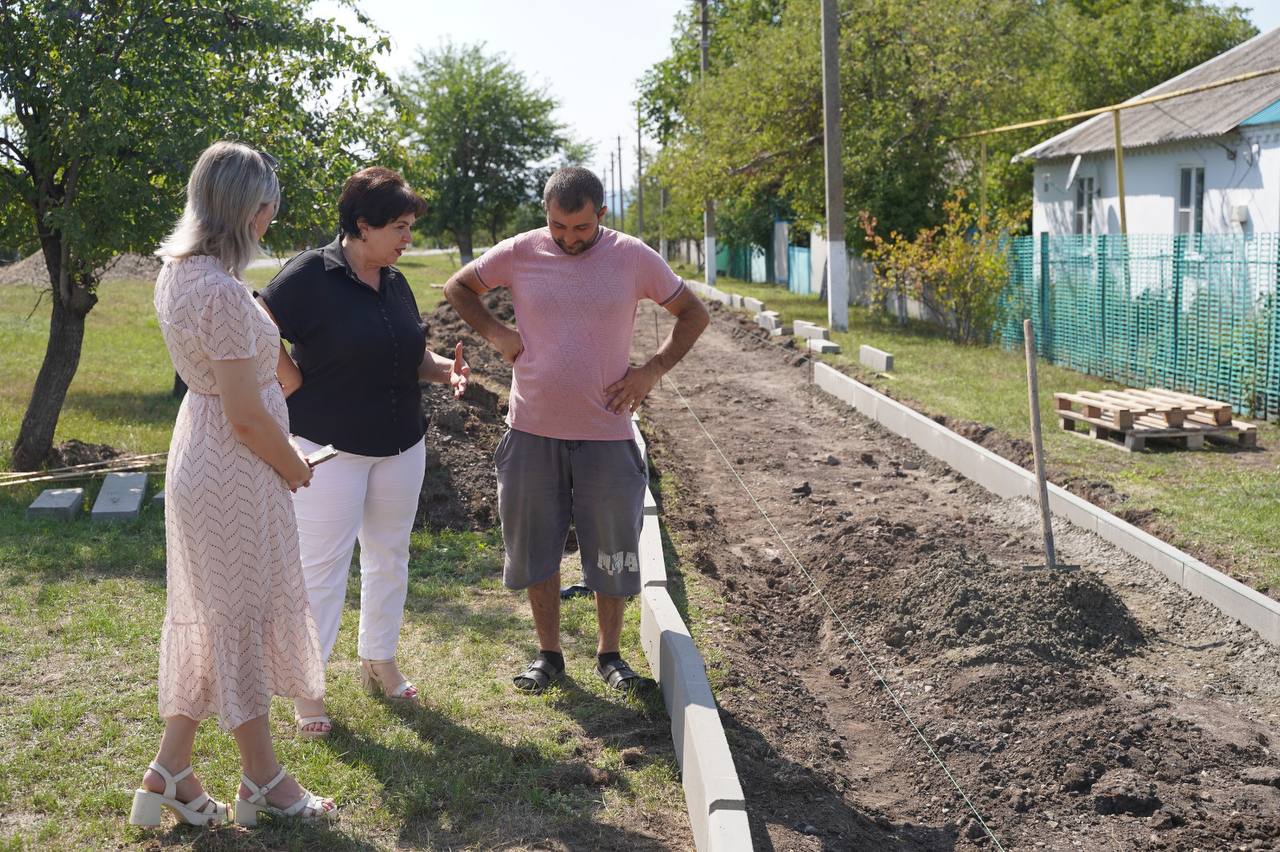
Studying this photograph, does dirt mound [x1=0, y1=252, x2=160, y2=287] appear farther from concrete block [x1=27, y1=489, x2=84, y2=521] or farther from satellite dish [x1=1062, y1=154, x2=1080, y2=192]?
concrete block [x1=27, y1=489, x2=84, y2=521]

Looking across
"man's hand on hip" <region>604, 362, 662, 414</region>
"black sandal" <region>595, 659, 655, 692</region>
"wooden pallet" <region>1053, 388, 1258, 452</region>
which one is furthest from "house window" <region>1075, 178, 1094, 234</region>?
"man's hand on hip" <region>604, 362, 662, 414</region>

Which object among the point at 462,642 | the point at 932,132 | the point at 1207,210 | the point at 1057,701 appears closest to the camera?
the point at 1057,701

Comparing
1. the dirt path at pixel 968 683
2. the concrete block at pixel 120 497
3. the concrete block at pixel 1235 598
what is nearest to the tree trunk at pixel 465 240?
the dirt path at pixel 968 683

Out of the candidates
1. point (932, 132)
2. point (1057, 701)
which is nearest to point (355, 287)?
point (1057, 701)

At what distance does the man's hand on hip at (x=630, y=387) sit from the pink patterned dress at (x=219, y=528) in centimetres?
134

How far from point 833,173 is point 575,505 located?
17.0 m

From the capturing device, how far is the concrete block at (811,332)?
1918cm

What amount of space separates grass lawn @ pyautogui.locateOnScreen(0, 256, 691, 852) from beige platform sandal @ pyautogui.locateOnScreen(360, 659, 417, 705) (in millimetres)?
60

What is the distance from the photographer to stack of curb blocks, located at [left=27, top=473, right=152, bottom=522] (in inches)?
306

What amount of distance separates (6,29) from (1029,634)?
809 centimetres

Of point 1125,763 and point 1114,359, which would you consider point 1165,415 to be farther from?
point 1125,763

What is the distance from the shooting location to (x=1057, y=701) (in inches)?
205

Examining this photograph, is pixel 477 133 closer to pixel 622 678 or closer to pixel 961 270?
pixel 961 270

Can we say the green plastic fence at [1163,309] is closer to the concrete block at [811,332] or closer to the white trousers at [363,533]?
the concrete block at [811,332]
